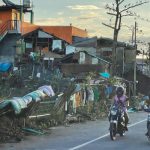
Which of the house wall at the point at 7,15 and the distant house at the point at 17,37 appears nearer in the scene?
the distant house at the point at 17,37

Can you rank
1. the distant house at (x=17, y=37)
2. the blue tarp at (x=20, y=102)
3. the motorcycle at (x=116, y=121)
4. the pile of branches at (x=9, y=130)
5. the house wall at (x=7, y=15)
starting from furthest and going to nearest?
the house wall at (x=7, y=15) < the distant house at (x=17, y=37) < the motorcycle at (x=116, y=121) < the pile of branches at (x=9, y=130) < the blue tarp at (x=20, y=102)

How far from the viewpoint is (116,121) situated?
1702 cm

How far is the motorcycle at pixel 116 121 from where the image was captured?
1664 cm

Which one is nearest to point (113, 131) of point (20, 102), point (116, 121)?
point (116, 121)

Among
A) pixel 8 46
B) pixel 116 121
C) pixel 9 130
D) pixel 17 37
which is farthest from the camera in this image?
pixel 8 46

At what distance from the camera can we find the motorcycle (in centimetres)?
1664

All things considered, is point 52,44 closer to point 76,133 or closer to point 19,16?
point 19,16

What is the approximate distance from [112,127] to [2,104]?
144 inches

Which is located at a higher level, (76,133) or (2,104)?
(2,104)

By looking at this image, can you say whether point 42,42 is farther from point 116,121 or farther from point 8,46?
point 116,121

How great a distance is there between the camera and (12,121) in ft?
54.1

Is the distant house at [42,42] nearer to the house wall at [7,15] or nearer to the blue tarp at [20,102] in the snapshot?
the house wall at [7,15]

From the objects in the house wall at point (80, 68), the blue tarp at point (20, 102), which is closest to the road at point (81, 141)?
the blue tarp at point (20, 102)

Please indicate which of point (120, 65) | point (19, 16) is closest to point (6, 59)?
point (19, 16)
